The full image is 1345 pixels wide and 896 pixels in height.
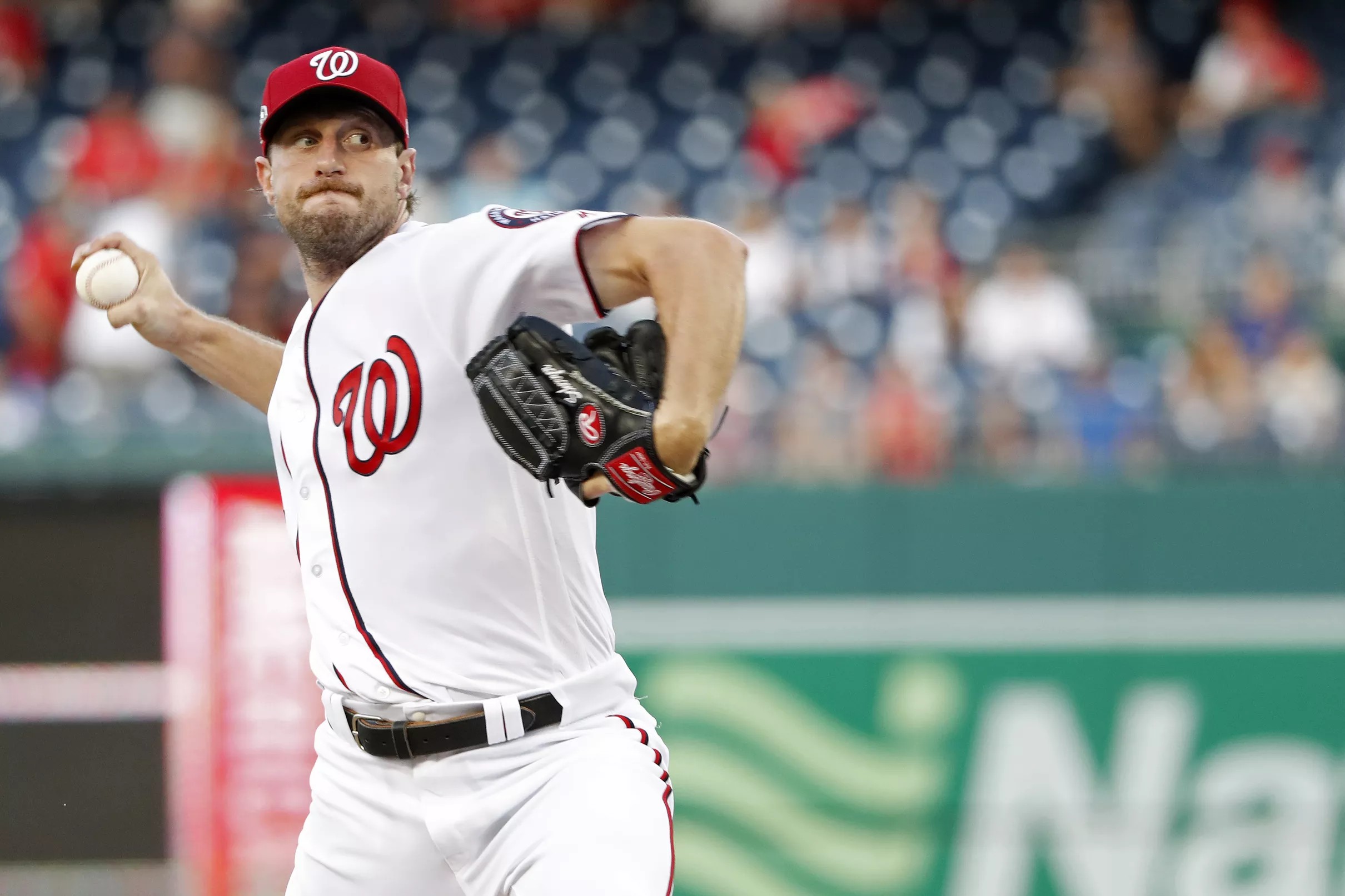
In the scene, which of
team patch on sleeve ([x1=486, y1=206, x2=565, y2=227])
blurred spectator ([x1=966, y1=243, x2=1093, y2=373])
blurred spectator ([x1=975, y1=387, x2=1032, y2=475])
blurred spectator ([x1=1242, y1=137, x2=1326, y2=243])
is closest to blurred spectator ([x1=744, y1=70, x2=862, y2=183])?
blurred spectator ([x1=966, y1=243, x2=1093, y2=373])

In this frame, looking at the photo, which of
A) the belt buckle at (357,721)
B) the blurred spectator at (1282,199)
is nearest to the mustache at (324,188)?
the belt buckle at (357,721)

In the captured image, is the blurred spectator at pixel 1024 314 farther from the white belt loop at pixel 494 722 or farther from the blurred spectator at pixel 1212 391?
the white belt loop at pixel 494 722

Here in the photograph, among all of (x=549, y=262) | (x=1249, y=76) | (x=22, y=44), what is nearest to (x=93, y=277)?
(x=549, y=262)

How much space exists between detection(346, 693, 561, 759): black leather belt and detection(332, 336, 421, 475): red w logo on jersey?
0.41 metres

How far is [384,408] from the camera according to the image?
8.73ft

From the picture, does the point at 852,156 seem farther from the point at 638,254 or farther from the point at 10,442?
the point at 638,254

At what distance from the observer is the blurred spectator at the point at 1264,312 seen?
6.11m

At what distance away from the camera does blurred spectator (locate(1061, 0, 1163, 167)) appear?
877 cm

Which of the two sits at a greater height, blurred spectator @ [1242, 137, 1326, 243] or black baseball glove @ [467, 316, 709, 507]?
blurred spectator @ [1242, 137, 1326, 243]

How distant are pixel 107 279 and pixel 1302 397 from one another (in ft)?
14.2

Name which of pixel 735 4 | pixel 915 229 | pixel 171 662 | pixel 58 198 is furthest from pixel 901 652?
pixel 735 4

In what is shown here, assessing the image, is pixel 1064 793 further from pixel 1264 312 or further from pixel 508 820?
pixel 508 820

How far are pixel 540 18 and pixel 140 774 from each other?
5306mm

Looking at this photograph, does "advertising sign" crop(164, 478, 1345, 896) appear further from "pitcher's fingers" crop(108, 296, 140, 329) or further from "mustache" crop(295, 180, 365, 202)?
"mustache" crop(295, 180, 365, 202)
